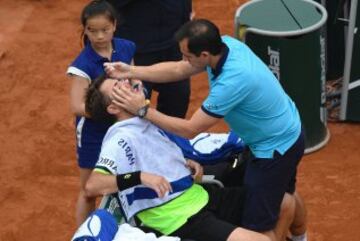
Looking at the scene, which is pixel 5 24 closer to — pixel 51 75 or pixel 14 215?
pixel 51 75

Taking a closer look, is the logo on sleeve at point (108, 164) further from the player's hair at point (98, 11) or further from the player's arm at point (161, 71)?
the player's hair at point (98, 11)

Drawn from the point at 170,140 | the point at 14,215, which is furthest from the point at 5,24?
the point at 170,140

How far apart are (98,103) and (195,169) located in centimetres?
65

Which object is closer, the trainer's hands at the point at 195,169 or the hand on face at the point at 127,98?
the hand on face at the point at 127,98

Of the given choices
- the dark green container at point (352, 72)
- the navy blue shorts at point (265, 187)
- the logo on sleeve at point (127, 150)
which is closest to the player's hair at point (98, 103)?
the logo on sleeve at point (127, 150)

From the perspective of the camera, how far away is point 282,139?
14.4 feet

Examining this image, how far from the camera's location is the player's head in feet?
15.3

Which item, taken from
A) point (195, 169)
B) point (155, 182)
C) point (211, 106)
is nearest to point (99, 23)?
point (211, 106)

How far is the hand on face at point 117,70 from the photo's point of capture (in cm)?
429

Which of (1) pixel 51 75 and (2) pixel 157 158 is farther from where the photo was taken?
(1) pixel 51 75

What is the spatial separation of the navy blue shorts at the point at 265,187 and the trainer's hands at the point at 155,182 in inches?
24.1

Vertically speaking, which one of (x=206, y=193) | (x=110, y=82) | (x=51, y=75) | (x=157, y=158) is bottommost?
(x=51, y=75)

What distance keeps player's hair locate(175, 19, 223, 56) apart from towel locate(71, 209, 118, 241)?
94 cm

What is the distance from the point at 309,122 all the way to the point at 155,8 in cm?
184
